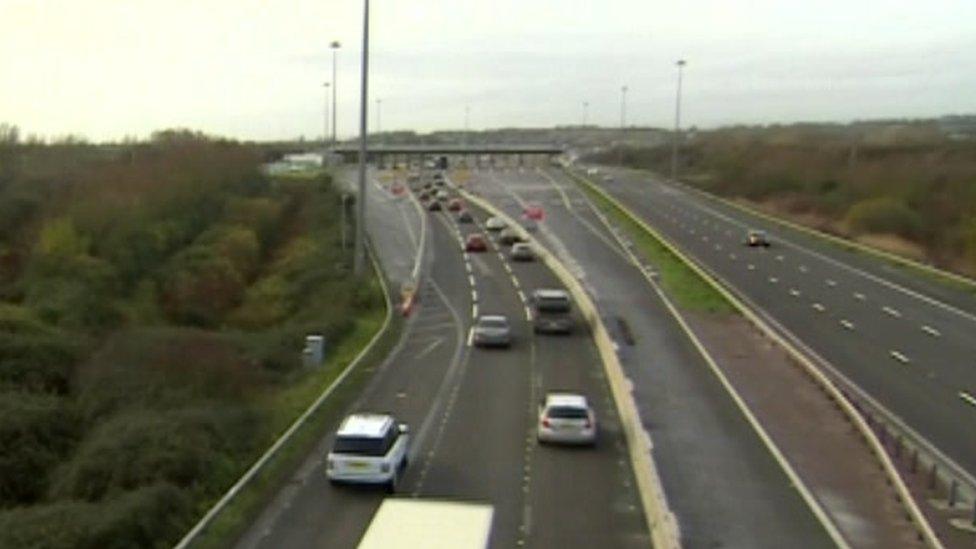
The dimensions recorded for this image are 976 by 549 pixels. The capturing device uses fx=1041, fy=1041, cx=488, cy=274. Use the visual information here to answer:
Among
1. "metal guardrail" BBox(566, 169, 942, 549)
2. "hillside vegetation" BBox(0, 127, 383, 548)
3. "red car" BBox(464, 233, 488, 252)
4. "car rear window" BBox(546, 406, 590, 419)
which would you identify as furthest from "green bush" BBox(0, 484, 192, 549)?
"red car" BBox(464, 233, 488, 252)

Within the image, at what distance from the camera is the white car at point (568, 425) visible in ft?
71.7

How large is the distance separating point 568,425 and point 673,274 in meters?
26.4

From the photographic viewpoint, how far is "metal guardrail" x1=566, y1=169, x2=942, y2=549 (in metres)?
17.0

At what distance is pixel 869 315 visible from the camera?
39.1 metres

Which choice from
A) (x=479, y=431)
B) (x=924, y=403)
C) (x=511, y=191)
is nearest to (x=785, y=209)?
(x=511, y=191)

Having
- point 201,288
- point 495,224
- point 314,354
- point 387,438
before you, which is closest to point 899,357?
point 314,354

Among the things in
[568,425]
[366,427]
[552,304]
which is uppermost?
[366,427]

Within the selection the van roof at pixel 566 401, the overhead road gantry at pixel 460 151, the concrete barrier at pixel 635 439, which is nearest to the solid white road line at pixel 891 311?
the concrete barrier at pixel 635 439

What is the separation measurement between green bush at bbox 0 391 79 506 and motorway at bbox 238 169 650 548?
20.6ft

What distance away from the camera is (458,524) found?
12586 mm

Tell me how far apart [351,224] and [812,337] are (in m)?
36.0

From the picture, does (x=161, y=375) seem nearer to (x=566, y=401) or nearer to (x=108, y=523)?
(x=566, y=401)

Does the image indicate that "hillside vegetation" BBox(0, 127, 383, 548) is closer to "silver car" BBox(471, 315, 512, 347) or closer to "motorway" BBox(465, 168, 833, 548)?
"silver car" BBox(471, 315, 512, 347)

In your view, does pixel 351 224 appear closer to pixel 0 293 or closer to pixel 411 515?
pixel 0 293
